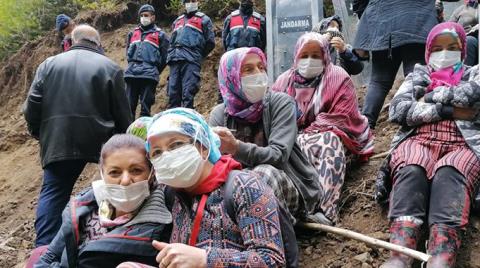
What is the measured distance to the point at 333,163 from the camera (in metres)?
3.71

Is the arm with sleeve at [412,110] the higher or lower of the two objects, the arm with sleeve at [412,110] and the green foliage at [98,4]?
the lower

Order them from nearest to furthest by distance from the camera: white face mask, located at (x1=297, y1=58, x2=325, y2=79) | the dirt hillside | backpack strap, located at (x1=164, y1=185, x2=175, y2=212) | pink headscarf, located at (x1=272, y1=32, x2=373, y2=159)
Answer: backpack strap, located at (x1=164, y1=185, x2=175, y2=212) → the dirt hillside → pink headscarf, located at (x1=272, y1=32, x2=373, y2=159) → white face mask, located at (x1=297, y1=58, x2=325, y2=79)

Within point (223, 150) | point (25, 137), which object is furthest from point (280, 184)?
point (25, 137)

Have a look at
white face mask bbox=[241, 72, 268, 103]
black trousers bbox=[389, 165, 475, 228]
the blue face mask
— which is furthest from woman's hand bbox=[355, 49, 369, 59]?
black trousers bbox=[389, 165, 475, 228]

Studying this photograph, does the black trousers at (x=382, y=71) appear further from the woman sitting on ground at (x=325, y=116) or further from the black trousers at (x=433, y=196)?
the black trousers at (x=433, y=196)

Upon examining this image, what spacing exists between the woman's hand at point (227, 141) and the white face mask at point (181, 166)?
68cm

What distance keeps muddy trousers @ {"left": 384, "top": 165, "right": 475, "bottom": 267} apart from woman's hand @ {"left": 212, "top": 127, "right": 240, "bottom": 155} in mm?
890

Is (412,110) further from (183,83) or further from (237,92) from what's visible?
(183,83)

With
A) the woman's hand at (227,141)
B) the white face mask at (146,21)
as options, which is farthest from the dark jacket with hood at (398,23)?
the white face mask at (146,21)

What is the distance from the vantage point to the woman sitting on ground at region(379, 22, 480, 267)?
2.79 metres

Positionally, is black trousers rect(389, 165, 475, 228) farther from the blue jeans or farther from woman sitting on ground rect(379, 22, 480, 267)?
the blue jeans

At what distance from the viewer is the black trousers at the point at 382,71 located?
4.57 meters

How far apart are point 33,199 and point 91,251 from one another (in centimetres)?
554

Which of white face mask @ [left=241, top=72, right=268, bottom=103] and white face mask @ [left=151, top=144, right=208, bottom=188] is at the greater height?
white face mask @ [left=241, top=72, right=268, bottom=103]
